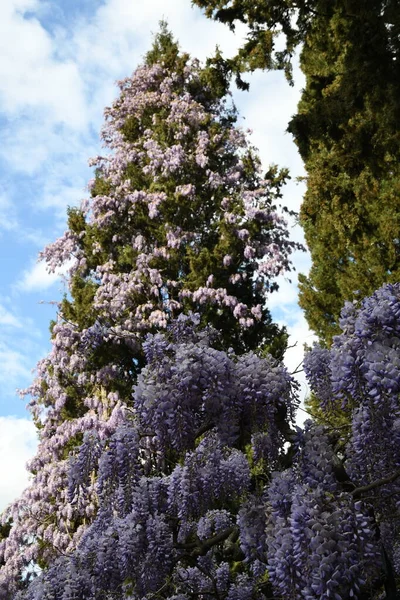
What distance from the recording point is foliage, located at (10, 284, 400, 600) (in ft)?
12.9

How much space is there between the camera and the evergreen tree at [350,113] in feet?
25.4

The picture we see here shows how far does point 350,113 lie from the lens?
8.48 m

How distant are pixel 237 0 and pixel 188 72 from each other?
7.00m

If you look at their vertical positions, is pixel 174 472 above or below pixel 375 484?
above

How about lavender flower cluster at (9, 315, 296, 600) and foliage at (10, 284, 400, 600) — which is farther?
lavender flower cluster at (9, 315, 296, 600)

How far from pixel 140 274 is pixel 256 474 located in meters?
8.50

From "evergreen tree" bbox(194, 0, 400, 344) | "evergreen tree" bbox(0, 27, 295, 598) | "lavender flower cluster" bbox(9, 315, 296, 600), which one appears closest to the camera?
"lavender flower cluster" bbox(9, 315, 296, 600)

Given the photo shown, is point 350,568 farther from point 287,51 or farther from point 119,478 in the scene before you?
point 287,51

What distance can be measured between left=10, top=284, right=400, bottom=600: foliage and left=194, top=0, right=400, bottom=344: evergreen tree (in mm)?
4226

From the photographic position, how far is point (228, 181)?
47.4ft

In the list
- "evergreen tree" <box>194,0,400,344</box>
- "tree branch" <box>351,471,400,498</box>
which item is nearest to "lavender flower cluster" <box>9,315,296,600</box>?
"tree branch" <box>351,471,400,498</box>

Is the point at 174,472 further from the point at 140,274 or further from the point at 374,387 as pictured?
the point at 140,274

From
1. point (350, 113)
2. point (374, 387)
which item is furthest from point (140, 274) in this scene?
point (374, 387)

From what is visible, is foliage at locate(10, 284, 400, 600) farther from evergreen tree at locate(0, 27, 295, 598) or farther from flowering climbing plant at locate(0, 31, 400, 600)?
evergreen tree at locate(0, 27, 295, 598)
